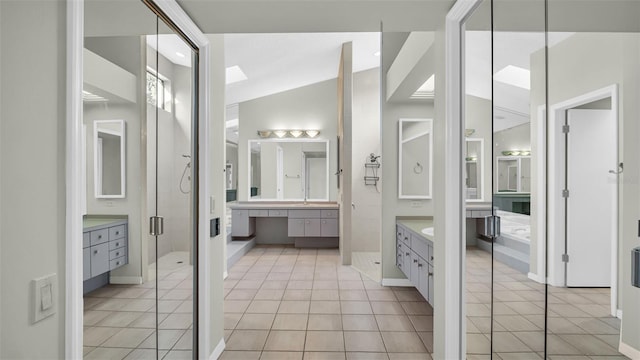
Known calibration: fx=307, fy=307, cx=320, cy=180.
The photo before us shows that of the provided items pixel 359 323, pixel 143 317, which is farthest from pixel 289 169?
pixel 143 317

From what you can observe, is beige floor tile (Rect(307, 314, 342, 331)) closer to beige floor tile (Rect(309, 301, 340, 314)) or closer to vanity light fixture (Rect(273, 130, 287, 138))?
beige floor tile (Rect(309, 301, 340, 314))

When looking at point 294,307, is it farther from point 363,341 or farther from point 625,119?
point 625,119

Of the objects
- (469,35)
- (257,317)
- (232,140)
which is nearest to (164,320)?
(257,317)

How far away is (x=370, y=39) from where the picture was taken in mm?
4699

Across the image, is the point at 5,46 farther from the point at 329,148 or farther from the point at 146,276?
the point at 329,148

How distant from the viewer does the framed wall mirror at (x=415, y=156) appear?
4.05 m

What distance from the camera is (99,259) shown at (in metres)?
1.14

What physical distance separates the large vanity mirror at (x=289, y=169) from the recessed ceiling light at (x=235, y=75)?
4.79 feet

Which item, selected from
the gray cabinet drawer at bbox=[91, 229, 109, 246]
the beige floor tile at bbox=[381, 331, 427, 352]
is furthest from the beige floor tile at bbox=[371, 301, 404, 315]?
the gray cabinet drawer at bbox=[91, 229, 109, 246]

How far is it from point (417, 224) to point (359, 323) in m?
1.38

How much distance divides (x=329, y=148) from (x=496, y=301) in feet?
16.2

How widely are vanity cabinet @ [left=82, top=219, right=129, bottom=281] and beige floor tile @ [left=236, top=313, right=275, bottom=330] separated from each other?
1686mm

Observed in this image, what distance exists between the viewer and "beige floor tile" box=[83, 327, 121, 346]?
1.05m

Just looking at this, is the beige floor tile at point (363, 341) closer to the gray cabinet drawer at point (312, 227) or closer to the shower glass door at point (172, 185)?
the shower glass door at point (172, 185)
